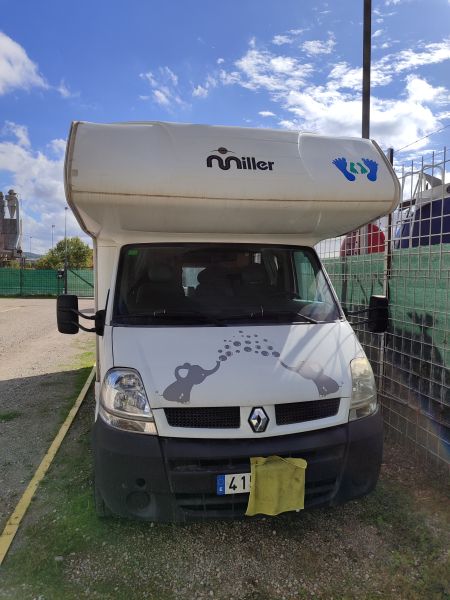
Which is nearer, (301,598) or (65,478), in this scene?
(301,598)

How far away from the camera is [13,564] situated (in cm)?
296

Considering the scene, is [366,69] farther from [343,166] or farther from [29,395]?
[29,395]

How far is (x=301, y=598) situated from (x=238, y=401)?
1.18m

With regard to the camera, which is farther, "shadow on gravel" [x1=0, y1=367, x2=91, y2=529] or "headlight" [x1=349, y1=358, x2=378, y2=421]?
"shadow on gravel" [x1=0, y1=367, x2=91, y2=529]

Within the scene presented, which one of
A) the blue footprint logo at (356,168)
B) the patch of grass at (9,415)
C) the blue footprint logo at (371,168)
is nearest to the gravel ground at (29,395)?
the patch of grass at (9,415)

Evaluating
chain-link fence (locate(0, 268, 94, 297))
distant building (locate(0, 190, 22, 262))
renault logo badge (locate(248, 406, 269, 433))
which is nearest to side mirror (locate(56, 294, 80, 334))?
renault logo badge (locate(248, 406, 269, 433))

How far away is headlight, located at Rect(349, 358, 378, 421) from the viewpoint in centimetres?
302

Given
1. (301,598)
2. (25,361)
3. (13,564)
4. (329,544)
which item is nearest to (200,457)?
(301,598)

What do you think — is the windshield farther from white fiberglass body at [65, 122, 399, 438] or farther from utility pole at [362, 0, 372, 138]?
utility pole at [362, 0, 372, 138]

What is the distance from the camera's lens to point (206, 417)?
9.12 feet

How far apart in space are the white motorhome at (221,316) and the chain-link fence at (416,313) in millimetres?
560

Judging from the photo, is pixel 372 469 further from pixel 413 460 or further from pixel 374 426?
pixel 413 460

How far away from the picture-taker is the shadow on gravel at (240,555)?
2.75 metres

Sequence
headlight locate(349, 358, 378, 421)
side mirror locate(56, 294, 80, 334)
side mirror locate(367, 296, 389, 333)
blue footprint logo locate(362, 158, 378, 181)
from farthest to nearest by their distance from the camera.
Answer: side mirror locate(367, 296, 389, 333)
side mirror locate(56, 294, 80, 334)
blue footprint logo locate(362, 158, 378, 181)
headlight locate(349, 358, 378, 421)
